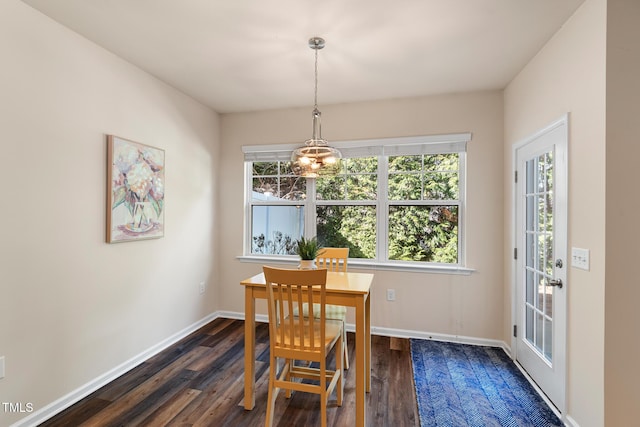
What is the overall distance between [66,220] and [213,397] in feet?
5.40

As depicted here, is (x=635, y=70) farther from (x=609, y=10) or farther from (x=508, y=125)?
(x=508, y=125)

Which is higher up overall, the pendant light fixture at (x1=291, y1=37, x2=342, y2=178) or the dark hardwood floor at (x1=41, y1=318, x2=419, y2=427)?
the pendant light fixture at (x1=291, y1=37, x2=342, y2=178)

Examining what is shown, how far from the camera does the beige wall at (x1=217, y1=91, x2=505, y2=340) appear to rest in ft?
10.5

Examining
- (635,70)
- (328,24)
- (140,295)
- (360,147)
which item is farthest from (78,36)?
(635,70)

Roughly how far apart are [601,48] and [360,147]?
84.8 inches

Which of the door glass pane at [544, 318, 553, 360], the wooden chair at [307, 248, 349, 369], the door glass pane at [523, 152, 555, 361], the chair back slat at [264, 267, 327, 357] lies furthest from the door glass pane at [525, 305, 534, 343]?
the chair back slat at [264, 267, 327, 357]

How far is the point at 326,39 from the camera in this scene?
2285 mm

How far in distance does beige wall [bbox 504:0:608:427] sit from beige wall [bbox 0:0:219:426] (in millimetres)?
3337

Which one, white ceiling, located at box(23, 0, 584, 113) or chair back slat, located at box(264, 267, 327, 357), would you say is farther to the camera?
white ceiling, located at box(23, 0, 584, 113)

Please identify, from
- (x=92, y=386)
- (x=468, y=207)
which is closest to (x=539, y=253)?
(x=468, y=207)

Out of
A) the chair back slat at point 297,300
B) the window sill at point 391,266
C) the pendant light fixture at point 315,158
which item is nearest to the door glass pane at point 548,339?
the window sill at point 391,266

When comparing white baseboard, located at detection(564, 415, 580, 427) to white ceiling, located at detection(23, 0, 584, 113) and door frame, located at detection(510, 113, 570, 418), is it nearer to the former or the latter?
door frame, located at detection(510, 113, 570, 418)

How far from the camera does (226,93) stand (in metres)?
3.35

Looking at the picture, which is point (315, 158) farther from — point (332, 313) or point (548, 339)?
point (548, 339)
